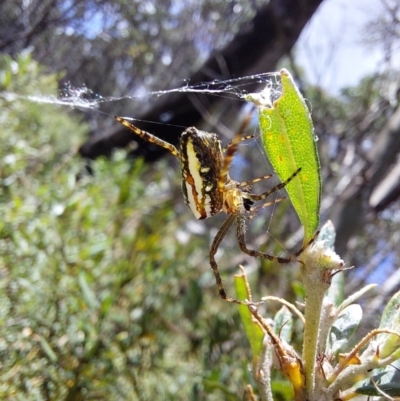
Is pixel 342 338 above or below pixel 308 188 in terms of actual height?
below

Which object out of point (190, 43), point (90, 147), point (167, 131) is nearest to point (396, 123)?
point (167, 131)

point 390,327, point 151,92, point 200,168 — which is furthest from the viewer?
point 151,92

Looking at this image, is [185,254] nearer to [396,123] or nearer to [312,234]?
[396,123]

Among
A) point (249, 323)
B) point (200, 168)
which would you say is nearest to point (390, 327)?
point (249, 323)

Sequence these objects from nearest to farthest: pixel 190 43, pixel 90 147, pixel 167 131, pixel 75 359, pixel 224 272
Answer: pixel 75 359 → pixel 224 272 → pixel 167 131 → pixel 90 147 → pixel 190 43

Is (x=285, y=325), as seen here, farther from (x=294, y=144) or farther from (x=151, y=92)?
(x=151, y=92)

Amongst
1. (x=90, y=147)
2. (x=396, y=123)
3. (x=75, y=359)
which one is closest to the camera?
(x=75, y=359)

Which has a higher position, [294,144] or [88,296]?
[88,296]
